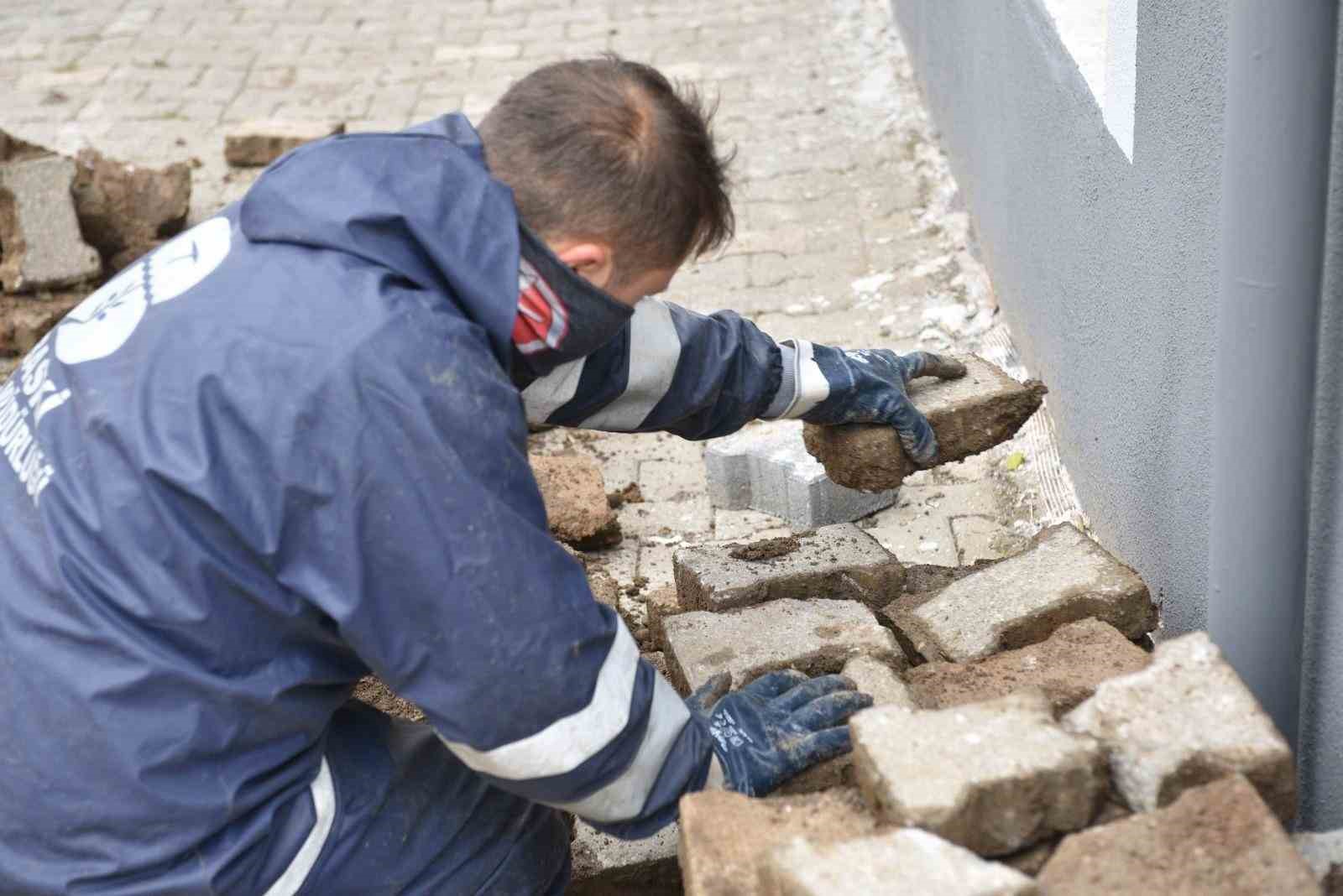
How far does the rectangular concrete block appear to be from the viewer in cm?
459

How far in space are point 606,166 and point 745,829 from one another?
1090 millimetres

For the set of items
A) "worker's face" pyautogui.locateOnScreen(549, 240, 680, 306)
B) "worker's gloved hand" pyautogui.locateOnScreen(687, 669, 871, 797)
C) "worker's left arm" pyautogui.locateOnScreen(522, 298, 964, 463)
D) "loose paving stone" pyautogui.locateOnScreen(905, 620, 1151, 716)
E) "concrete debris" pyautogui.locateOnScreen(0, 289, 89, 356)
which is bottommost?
"concrete debris" pyautogui.locateOnScreen(0, 289, 89, 356)

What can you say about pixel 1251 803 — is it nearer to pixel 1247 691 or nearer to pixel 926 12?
pixel 1247 691

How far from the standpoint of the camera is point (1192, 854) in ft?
7.14

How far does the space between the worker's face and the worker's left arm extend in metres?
0.51

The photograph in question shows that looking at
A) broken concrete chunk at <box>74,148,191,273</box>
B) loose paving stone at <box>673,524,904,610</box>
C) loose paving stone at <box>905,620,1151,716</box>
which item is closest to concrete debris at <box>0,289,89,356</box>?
broken concrete chunk at <box>74,148,191,273</box>

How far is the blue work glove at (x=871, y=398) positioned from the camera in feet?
11.7

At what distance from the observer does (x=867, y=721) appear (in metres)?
2.50

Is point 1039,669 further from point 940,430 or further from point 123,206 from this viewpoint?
point 123,206

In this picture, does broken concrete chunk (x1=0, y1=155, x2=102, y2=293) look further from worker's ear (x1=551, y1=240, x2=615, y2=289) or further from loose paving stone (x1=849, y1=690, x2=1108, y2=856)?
loose paving stone (x1=849, y1=690, x2=1108, y2=856)

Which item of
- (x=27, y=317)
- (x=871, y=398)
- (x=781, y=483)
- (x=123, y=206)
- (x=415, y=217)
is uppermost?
(x=415, y=217)

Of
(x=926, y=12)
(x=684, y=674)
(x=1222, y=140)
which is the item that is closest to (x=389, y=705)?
(x=684, y=674)

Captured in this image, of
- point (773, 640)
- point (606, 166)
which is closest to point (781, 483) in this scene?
point (773, 640)

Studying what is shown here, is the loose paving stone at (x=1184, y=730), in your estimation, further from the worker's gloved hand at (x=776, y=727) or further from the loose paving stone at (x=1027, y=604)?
the loose paving stone at (x=1027, y=604)
